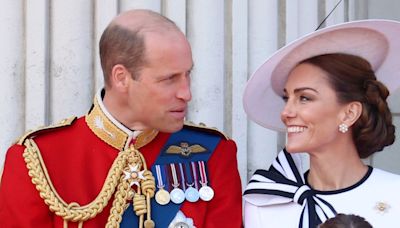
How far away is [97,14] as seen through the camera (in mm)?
2957

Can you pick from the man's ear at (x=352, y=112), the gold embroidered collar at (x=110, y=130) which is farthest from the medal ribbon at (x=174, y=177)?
the man's ear at (x=352, y=112)

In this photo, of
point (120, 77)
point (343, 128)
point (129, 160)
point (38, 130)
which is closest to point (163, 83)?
point (120, 77)

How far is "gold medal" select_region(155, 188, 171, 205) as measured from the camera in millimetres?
2174

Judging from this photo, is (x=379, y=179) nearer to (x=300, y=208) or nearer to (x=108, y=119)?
(x=300, y=208)

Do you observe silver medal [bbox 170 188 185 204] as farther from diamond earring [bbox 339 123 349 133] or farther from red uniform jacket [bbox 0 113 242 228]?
diamond earring [bbox 339 123 349 133]

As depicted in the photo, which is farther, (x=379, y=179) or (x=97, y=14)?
(x=97, y=14)

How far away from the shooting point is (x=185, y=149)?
228 centimetres

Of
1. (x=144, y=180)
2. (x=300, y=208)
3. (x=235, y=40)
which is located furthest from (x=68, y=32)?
(x=300, y=208)

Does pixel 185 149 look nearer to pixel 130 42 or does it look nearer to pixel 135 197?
pixel 135 197

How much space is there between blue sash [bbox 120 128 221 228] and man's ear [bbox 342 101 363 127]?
0.36m

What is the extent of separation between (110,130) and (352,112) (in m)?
0.62

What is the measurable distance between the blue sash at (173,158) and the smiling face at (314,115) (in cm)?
24

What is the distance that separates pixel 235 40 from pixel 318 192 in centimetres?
116

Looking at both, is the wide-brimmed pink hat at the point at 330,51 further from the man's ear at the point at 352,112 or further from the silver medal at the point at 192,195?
the silver medal at the point at 192,195
